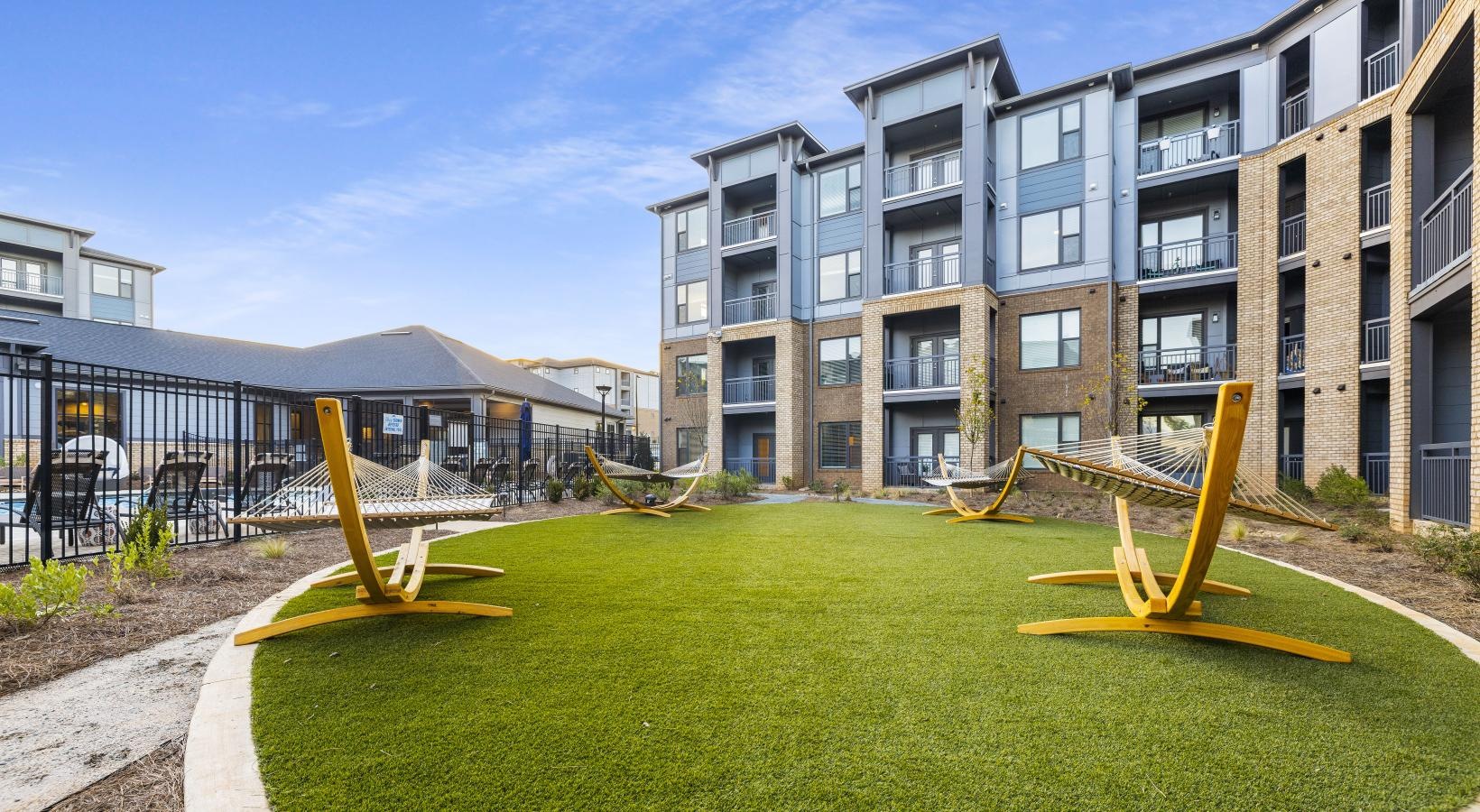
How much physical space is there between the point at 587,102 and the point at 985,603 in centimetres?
1686

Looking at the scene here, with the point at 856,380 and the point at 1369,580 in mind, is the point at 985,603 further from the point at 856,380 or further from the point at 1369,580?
the point at 856,380

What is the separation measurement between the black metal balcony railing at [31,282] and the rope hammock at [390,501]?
123ft

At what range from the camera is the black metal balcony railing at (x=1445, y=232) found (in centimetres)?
728

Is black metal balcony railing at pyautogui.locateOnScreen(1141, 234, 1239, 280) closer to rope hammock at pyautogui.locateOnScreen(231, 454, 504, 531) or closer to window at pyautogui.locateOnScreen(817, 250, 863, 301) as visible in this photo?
window at pyautogui.locateOnScreen(817, 250, 863, 301)

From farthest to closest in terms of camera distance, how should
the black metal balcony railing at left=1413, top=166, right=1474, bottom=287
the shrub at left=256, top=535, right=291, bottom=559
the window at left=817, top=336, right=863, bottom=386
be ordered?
the window at left=817, top=336, right=863, bottom=386 → the black metal balcony railing at left=1413, top=166, right=1474, bottom=287 → the shrub at left=256, top=535, right=291, bottom=559

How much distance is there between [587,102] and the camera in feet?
55.9

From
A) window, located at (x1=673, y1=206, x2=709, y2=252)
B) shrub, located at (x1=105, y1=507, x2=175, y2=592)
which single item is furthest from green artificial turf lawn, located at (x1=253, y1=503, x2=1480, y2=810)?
window, located at (x1=673, y1=206, x2=709, y2=252)

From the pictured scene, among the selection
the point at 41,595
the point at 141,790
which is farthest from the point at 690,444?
the point at 141,790

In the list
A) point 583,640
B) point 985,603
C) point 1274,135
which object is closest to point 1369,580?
point 985,603

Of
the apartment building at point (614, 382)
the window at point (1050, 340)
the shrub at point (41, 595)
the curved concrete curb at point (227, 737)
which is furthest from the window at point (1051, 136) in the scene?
the apartment building at point (614, 382)

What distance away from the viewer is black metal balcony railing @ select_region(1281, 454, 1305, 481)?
13.7m

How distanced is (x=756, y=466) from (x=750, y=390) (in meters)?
2.58

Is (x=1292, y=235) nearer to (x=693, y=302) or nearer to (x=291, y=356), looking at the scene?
(x=693, y=302)

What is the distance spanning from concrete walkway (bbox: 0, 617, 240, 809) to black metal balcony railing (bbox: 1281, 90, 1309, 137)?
19.8 metres
